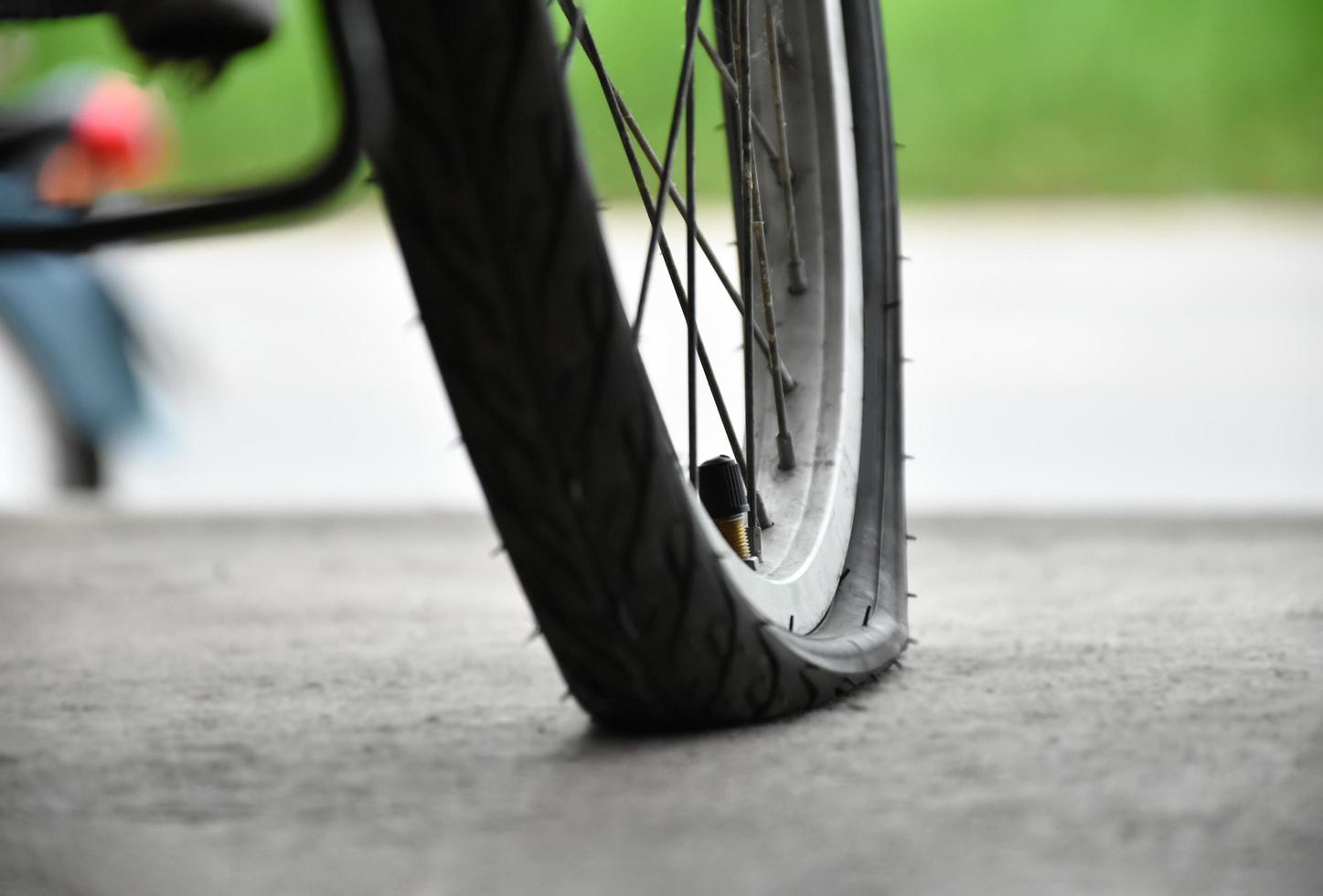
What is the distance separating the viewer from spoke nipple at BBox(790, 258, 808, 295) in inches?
44.2

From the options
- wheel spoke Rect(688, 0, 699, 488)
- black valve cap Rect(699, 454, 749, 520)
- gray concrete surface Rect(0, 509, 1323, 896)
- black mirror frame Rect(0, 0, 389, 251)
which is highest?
black mirror frame Rect(0, 0, 389, 251)

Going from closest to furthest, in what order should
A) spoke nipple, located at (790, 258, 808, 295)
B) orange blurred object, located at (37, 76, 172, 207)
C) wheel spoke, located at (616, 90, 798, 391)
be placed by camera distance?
wheel spoke, located at (616, 90, 798, 391), spoke nipple, located at (790, 258, 808, 295), orange blurred object, located at (37, 76, 172, 207)

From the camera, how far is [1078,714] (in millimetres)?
873

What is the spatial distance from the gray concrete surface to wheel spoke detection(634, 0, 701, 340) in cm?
23

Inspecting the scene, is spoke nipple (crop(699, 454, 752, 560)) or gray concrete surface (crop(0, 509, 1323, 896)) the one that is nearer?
gray concrete surface (crop(0, 509, 1323, 896))

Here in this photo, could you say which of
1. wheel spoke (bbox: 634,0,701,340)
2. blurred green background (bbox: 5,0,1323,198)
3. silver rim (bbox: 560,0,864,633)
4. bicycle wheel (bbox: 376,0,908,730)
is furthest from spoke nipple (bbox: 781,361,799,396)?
blurred green background (bbox: 5,0,1323,198)

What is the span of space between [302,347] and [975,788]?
4.08 meters

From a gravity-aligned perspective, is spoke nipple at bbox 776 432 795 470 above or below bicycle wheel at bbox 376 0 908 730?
below

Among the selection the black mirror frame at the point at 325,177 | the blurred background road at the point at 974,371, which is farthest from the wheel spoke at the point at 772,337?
the blurred background road at the point at 974,371

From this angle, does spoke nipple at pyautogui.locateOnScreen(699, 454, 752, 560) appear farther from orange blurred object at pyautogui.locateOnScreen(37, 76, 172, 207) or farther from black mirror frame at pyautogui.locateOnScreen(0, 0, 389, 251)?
orange blurred object at pyautogui.locateOnScreen(37, 76, 172, 207)

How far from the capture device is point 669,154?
0.86 m

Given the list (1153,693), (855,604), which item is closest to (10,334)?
(855,604)

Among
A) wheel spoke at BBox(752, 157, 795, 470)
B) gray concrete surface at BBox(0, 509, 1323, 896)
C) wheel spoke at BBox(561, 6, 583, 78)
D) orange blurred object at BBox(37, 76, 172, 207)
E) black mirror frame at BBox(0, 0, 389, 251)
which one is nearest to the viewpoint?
black mirror frame at BBox(0, 0, 389, 251)

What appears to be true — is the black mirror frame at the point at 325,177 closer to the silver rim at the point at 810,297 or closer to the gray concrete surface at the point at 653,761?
the gray concrete surface at the point at 653,761
